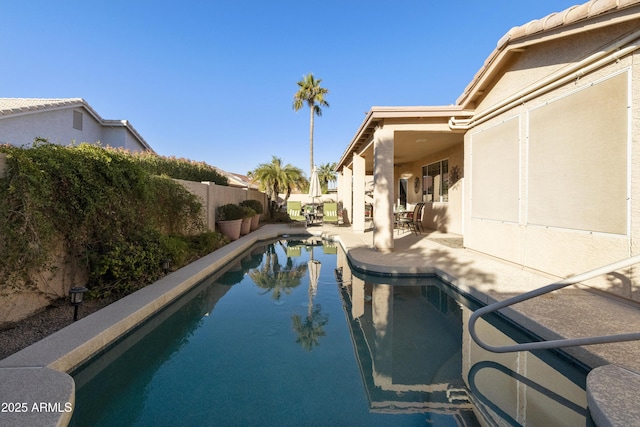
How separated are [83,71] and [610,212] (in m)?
20.6

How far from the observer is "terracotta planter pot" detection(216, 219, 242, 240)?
444 inches

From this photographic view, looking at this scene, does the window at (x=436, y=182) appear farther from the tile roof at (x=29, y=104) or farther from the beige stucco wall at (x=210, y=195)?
the tile roof at (x=29, y=104)

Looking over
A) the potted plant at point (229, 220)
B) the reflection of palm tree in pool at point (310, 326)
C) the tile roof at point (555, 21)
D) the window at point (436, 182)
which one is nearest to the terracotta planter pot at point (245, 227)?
the potted plant at point (229, 220)

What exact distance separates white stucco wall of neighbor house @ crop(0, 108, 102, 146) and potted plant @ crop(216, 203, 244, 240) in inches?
320

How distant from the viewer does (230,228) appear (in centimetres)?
1144

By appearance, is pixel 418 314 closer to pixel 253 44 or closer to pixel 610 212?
pixel 610 212

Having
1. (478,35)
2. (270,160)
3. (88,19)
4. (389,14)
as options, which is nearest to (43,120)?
(88,19)

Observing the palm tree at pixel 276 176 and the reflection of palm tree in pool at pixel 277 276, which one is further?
the palm tree at pixel 276 176

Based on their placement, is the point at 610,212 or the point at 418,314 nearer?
the point at 610,212

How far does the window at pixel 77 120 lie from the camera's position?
685 inches

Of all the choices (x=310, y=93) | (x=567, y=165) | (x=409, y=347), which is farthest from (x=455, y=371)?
(x=310, y=93)

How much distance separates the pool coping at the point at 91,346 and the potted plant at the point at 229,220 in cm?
471

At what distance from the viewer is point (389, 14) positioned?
45.7 feet

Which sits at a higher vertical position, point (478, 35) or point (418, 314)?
point (478, 35)
